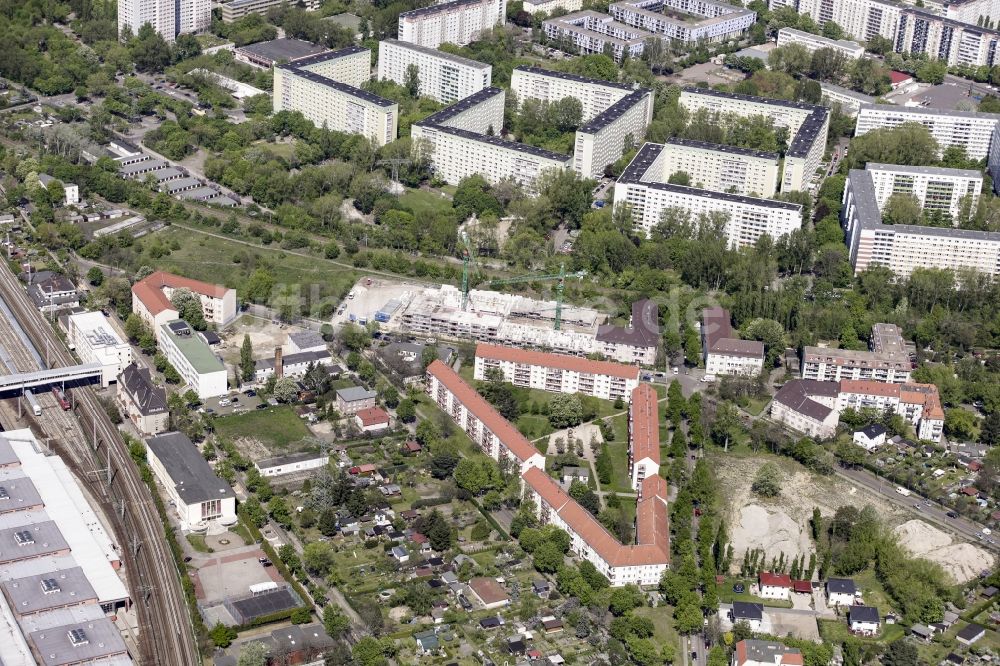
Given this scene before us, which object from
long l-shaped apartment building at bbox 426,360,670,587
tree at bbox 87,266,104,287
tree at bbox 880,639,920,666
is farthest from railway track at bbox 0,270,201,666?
tree at bbox 880,639,920,666

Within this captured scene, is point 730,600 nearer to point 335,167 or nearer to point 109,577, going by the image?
point 109,577

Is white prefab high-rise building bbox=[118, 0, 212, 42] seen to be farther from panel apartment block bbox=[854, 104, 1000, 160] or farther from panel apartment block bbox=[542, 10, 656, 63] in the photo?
panel apartment block bbox=[854, 104, 1000, 160]

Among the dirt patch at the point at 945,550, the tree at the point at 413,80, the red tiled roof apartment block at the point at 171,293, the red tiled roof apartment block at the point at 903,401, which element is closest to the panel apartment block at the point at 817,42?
the tree at the point at 413,80

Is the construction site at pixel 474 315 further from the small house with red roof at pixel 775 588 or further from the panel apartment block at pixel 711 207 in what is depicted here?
the small house with red roof at pixel 775 588

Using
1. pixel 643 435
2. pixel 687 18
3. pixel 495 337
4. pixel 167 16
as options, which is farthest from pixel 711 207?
pixel 167 16

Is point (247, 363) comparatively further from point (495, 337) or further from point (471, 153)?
point (471, 153)

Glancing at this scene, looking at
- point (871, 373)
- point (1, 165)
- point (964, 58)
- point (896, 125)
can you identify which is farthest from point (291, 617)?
point (964, 58)
